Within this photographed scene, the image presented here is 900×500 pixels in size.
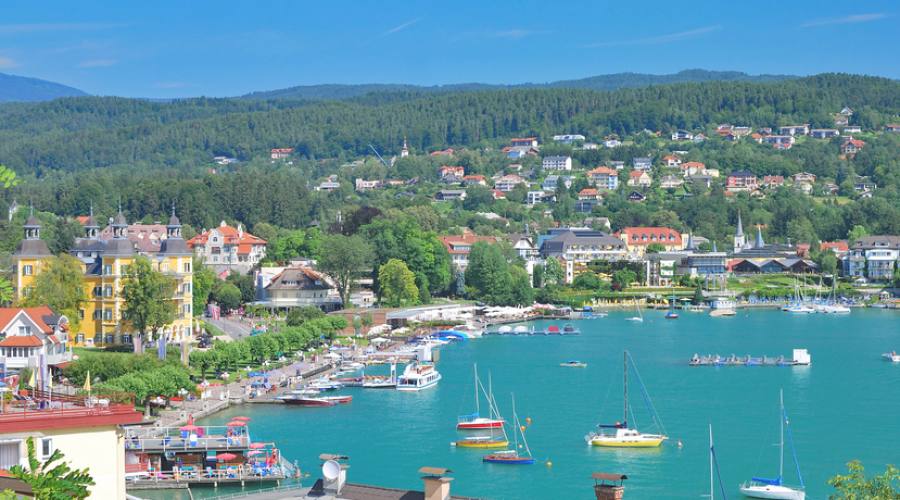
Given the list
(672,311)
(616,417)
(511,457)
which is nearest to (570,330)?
(672,311)

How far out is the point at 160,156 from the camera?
117 m

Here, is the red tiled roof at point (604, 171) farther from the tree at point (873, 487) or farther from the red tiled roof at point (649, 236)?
the tree at point (873, 487)

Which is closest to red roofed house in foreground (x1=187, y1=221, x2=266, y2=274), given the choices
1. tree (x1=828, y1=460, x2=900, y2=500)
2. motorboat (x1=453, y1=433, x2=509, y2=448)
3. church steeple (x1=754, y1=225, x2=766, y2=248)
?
church steeple (x1=754, y1=225, x2=766, y2=248)

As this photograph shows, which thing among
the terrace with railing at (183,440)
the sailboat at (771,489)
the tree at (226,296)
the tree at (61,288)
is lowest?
the sailboat at (771,489)

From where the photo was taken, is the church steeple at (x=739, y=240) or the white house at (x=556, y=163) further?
the white house at (x=556, y=163)

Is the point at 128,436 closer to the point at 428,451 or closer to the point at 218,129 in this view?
the point at 428,451

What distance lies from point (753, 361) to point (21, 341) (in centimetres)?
A: 1849

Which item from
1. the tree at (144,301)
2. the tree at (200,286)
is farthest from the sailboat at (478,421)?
the tree at (200,286)

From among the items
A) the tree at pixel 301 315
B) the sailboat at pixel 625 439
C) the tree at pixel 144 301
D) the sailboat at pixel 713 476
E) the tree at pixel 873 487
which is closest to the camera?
the tree at pixel 873 487

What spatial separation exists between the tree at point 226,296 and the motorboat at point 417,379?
16070 millimetres

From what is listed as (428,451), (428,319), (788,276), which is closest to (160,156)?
(788,276)

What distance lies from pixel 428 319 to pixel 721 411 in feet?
67.6

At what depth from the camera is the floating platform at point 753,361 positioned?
1399 inches

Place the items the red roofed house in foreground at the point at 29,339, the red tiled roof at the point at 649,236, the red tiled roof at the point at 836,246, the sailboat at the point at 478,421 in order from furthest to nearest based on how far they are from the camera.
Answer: the red tiled roof at the point at 649,236 < the red tiled roof at the point at 836,246 < the red roofed house in foreground at the point at 29,339 < the sailboat at the point at 478,421
